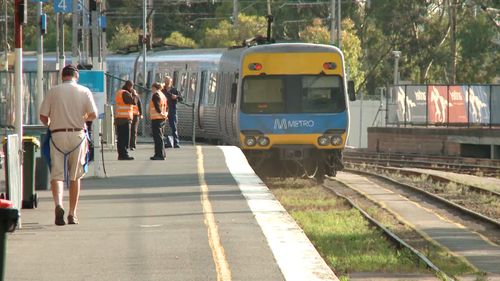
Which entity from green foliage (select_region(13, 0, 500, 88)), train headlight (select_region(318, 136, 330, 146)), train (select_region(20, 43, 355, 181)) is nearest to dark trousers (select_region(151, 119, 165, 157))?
train (select_region(20, 43, 355, 181))

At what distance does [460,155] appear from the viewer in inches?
2157

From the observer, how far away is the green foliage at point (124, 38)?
82750mm

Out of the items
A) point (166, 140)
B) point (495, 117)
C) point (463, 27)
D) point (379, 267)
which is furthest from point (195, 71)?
point (463, 27)

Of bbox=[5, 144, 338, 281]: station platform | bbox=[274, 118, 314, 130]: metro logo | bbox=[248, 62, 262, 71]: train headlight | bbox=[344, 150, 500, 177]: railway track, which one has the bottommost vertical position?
bbox=[344, 150, 500, 177]: railway track

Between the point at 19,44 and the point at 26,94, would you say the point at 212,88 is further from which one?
the point at 19,44

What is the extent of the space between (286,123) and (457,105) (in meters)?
28.5

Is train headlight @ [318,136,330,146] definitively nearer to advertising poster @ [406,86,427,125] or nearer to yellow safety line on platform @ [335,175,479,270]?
yellow safety line on platform @ [335,175,479,270]

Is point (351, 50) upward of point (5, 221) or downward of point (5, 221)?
upward

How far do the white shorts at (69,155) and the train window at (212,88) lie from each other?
22886mm

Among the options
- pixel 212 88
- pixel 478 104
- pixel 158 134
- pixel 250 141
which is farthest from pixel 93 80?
pixel 478 104

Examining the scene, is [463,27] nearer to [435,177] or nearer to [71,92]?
[435,177]

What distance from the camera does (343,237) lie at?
68.5 ft

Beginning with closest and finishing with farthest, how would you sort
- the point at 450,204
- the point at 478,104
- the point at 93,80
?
the point at 93,80 → the point at 450,204 → the point at 478,104

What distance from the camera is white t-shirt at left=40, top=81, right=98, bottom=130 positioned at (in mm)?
15914
